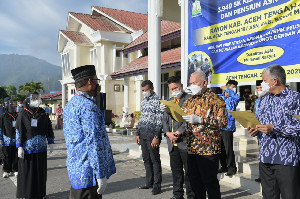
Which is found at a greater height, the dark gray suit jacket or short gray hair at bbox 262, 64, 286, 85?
short gray hair at bbox 262, 64, 286, 85

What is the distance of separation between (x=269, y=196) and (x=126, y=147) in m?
7.69

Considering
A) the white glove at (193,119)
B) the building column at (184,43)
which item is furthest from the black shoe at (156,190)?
the building column at (184,43)

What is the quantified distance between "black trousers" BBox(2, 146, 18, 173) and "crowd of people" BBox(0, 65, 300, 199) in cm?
232

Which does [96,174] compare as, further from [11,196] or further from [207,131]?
[11,196]

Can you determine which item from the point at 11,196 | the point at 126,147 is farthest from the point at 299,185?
the point at 126,147

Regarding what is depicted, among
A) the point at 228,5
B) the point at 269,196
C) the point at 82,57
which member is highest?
the point at 82,57

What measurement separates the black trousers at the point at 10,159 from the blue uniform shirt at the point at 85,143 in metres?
5.00

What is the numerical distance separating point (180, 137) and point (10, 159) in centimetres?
486

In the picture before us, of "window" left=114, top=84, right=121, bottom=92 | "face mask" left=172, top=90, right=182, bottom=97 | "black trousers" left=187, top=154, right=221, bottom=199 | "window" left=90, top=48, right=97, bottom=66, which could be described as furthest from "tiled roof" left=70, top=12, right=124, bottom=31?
"black trousers" left=187, top=154, right=221, bottom=199

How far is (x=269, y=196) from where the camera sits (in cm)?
326

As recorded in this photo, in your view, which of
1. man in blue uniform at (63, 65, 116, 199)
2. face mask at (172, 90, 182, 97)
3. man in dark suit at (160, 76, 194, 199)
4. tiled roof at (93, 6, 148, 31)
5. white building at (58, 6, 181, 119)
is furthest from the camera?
tiled roof at (93, 6, 148, 31)

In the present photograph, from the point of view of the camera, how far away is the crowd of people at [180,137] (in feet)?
9.45

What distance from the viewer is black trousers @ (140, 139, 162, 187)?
217 inches

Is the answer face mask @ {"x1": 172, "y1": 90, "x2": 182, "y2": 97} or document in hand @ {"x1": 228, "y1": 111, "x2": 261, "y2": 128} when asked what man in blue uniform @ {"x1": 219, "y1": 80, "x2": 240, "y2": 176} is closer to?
face mask @ {"x1": 172, "y1": 90, "x2": 182, "y2": 97}
